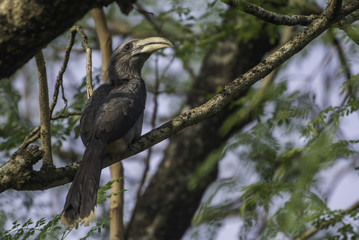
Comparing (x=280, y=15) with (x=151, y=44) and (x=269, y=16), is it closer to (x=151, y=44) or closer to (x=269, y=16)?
(x=269, y=16)

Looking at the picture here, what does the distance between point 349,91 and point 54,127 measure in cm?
290

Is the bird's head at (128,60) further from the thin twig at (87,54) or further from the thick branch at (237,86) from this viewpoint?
the thick branch at (237,86)

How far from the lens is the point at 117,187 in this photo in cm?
494

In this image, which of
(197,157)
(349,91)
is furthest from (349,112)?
(197,157)

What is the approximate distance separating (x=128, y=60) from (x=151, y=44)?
409 millimetres

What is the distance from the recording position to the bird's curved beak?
5.04 meters

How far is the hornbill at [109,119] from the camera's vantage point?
3637 millimetres

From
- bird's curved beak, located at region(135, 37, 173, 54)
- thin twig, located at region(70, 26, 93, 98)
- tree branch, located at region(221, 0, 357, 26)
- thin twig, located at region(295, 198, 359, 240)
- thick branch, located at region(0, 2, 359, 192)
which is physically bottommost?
thin twig, located at region(295, 198, 359, 240)

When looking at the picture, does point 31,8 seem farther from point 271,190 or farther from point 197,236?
point 197,236

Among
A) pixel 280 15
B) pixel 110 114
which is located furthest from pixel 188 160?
pixel 280 15

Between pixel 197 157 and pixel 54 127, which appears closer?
pixel 54 127

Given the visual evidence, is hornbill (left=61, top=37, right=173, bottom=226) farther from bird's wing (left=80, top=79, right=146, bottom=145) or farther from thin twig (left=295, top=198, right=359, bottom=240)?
thin twig (left=295, top=198, right=359, bottom=240)

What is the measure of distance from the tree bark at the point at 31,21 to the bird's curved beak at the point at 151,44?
8.32ft

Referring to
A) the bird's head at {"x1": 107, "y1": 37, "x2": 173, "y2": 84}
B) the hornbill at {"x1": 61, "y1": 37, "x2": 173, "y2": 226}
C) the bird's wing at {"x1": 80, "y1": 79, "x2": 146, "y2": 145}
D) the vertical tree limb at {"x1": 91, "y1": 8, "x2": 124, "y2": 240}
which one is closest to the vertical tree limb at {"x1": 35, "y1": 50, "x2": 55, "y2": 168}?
the hornbill at {"x1": 61, "y1": 37, "x2": 173, "y2": 226}
